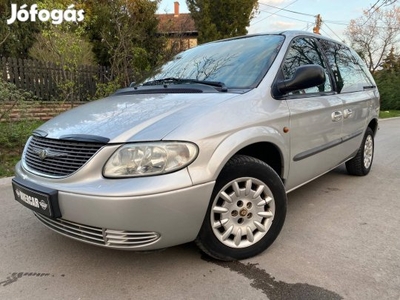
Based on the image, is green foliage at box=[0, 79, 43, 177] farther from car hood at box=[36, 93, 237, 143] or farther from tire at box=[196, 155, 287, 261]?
tire at box=[196, 155, 287, 261]

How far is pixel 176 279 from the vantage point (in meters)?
2.30

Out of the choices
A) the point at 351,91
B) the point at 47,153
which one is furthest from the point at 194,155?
the point at 351,91

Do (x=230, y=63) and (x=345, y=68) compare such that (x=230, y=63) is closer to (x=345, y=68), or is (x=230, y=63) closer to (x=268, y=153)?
(x=268, y=153)

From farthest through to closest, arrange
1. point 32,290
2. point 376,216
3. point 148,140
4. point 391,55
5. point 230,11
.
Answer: point 391,55 → point 230,11 → point 376,216 → point 32,290 → point 148,140

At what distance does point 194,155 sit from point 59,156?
0.86 m

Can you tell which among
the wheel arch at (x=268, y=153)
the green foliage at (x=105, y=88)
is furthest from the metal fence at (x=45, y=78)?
the wheel arch at (x=268, y=153)

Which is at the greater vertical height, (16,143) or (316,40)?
(316,40)

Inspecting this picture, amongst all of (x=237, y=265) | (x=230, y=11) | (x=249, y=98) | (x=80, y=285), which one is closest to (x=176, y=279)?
(x=237, y=265)

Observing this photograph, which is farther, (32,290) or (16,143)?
(16,143)

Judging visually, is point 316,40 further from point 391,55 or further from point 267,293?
point 391,55

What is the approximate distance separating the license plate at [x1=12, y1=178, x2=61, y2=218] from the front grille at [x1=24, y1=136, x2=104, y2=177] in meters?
0.11

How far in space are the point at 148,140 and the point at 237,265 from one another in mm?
1093

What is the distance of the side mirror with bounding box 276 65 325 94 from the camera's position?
2682mm

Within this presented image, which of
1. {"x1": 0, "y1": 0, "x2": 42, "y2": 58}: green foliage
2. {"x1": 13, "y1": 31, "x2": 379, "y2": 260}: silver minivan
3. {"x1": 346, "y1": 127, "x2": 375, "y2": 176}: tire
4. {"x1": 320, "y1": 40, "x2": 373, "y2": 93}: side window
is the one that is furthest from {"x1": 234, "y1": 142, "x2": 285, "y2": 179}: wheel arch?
{"x1": 0, "y1": 0, "x2": 42, "y2": 58}: green foliage
